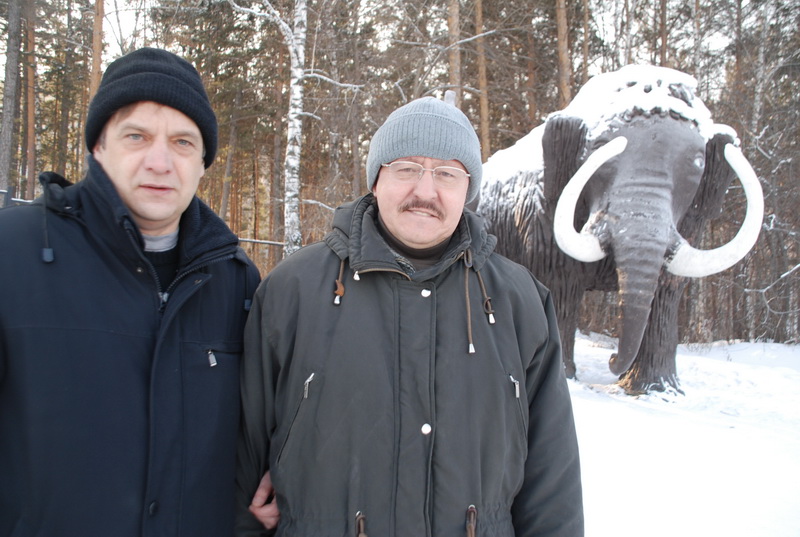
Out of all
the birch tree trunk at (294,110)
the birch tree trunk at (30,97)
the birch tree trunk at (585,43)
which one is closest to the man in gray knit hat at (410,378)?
the birch tree trunk at (294,110)

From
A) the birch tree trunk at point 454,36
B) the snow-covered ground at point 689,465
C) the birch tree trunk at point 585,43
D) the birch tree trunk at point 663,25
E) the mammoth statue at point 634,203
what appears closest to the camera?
the snow-covered ground at point 689,465

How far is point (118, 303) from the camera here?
1.26m

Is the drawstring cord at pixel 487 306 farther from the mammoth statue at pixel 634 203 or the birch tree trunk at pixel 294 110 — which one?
the birch tree trunk at pixel 294 110

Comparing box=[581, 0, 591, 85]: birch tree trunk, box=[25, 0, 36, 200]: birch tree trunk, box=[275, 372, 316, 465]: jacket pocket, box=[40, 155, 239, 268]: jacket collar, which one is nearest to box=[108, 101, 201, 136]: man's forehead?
box=[40, 155, 239, 268]: jacket collar

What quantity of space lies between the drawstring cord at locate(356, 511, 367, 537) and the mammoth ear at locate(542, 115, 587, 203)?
4392 millimetres

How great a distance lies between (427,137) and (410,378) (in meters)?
0.71

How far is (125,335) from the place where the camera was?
1.25m

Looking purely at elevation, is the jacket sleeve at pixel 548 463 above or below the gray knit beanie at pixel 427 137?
below

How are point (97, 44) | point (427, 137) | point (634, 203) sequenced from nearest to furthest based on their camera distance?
point (427, 137) → point (634, 203) → point (97, 44)

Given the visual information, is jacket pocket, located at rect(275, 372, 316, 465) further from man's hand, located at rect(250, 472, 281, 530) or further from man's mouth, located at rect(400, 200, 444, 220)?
man's mouth, located at rect(400, 200, 444, 220)

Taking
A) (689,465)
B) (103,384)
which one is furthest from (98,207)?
(689,465)

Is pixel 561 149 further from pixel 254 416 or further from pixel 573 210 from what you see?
pixel 254 416

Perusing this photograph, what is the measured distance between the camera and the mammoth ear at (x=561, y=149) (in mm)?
4957

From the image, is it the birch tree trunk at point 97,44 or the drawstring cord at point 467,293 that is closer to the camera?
the drawstring cord at point 467,293
